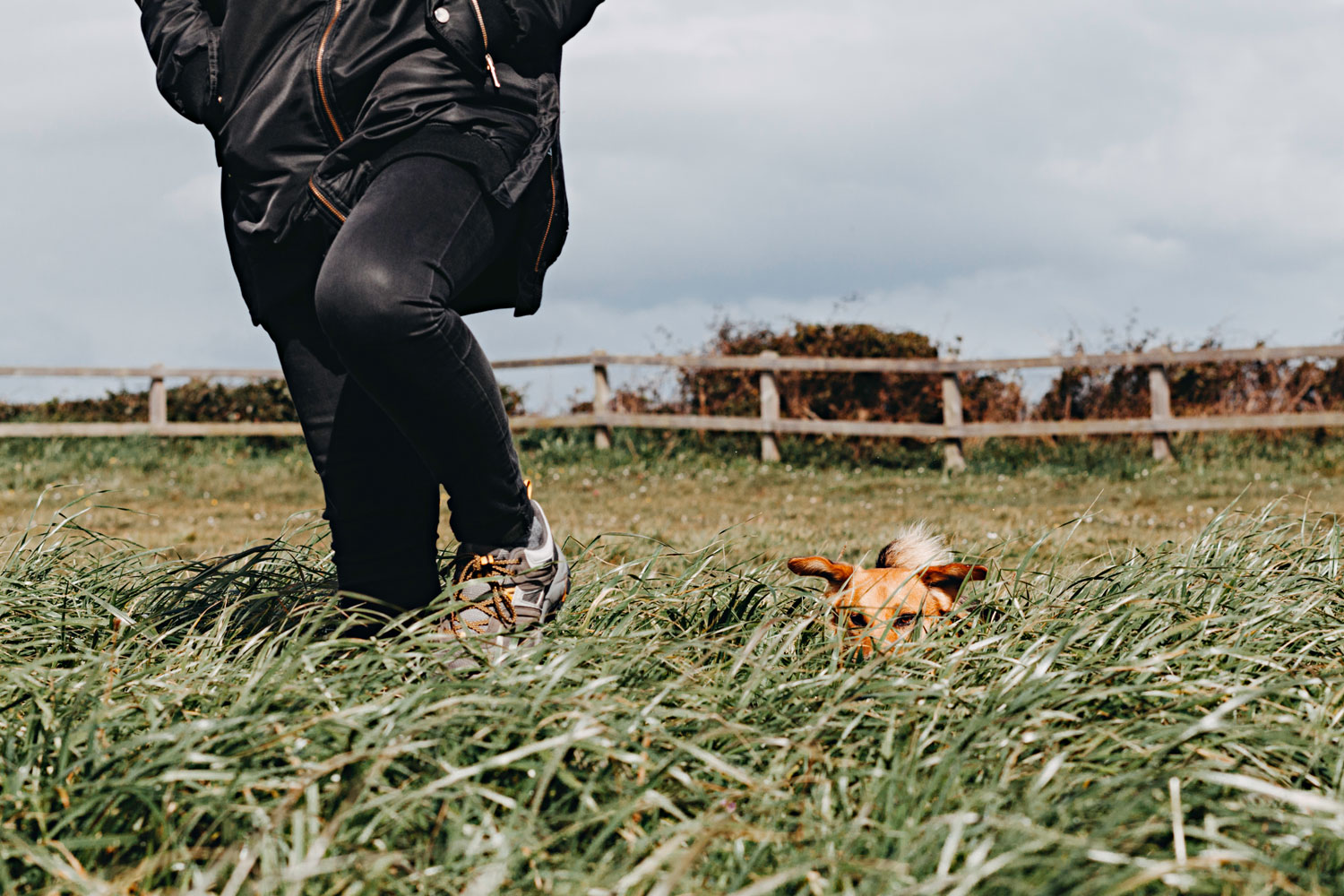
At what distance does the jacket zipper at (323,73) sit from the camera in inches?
93.2

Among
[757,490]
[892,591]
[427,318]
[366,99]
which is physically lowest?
[757,490]

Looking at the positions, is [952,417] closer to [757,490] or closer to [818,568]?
[757,490]

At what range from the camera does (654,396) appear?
45.7 feet

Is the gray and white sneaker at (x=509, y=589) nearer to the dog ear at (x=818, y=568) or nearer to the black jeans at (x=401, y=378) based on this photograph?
the black jeans at (x=401, y=378)

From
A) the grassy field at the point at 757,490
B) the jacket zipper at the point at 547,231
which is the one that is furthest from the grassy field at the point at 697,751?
the grassy field at the point at 757,490

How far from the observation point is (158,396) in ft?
49.7

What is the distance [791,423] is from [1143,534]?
6.16m

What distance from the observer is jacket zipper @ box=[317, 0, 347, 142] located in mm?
2367

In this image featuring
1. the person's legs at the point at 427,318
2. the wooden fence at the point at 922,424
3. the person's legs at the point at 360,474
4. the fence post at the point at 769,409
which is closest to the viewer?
the person's legs at the point at 427,318

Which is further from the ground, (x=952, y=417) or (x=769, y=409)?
(x=769, y=409)

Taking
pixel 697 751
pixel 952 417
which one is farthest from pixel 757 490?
pixel 697 751

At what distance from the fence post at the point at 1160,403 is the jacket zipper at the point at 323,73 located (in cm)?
1130

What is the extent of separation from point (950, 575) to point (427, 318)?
134 centimetres

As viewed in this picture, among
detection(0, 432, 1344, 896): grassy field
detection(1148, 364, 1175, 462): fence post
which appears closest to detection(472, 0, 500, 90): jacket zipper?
detection(0, 432, 1344, 896): grassy field
